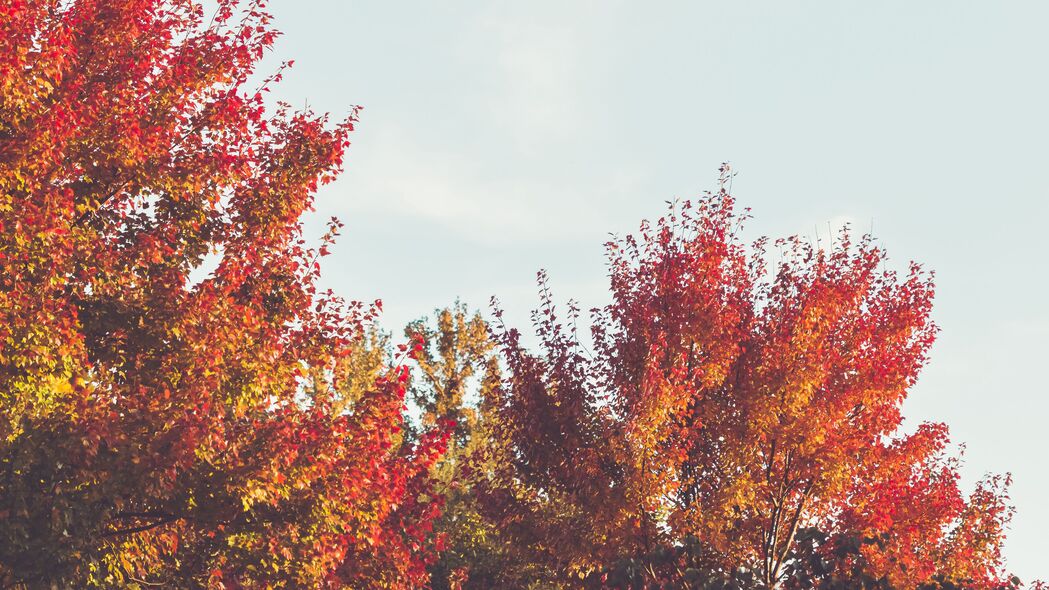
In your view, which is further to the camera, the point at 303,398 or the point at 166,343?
the point at 303,398

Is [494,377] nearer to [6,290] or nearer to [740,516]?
[740,516]

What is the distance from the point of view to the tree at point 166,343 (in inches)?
462

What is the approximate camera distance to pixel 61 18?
14.6 m

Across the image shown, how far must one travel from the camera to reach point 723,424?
17.7m

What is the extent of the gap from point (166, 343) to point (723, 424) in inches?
368

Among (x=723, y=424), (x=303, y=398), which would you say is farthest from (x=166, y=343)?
(x=723, y=424)

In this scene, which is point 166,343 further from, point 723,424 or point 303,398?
point 723,424

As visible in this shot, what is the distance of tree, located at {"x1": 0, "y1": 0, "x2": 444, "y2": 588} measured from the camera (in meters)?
11.7

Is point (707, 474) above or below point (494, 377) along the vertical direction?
below

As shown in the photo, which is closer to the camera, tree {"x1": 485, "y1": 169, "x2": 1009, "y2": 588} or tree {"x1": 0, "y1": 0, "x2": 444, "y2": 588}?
tree {"x1": 0, "y1": 0, "x2": 444, "y2": 588}

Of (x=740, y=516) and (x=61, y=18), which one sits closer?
(x=61, y=18)

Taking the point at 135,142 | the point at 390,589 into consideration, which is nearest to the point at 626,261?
the point at 390,589

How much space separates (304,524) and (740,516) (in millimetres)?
8967

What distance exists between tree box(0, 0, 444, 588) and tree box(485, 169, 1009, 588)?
334cm
